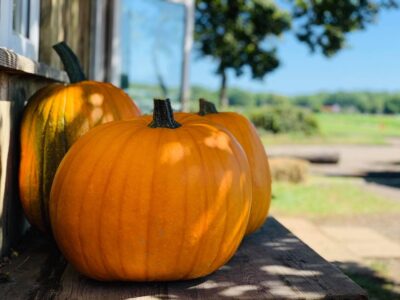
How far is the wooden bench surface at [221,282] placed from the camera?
4.71ft

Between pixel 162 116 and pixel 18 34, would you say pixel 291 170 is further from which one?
pixel 162 116

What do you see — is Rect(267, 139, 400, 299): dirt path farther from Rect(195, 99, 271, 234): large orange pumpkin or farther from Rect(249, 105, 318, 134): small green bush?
Rect(249, 105, 318, 134): small green bush

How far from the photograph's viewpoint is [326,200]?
839cm

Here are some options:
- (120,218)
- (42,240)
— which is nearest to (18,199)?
(42,240)

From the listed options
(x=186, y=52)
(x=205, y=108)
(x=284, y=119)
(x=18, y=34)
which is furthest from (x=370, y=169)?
(x=18, y=34)

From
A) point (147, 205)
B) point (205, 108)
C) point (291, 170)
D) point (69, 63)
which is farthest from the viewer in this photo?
point (291, 170)

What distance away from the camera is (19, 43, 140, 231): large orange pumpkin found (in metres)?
1.90

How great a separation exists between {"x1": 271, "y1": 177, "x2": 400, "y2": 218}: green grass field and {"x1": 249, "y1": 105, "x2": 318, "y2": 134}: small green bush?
47.4ft

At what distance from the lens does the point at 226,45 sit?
23.7 metres

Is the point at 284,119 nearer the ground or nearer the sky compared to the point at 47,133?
nearer the ground

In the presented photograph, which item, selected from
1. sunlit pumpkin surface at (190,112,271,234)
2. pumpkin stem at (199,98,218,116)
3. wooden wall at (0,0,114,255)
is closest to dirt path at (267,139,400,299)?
sunlit pumpkin surface at (190,112,271,234)

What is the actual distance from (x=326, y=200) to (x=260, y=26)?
14193mm

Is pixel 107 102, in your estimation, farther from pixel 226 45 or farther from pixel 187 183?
pixel 226 45

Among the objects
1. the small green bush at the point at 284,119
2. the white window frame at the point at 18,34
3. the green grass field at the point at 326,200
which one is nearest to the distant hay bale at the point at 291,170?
the green grass field at the point at 326,200
